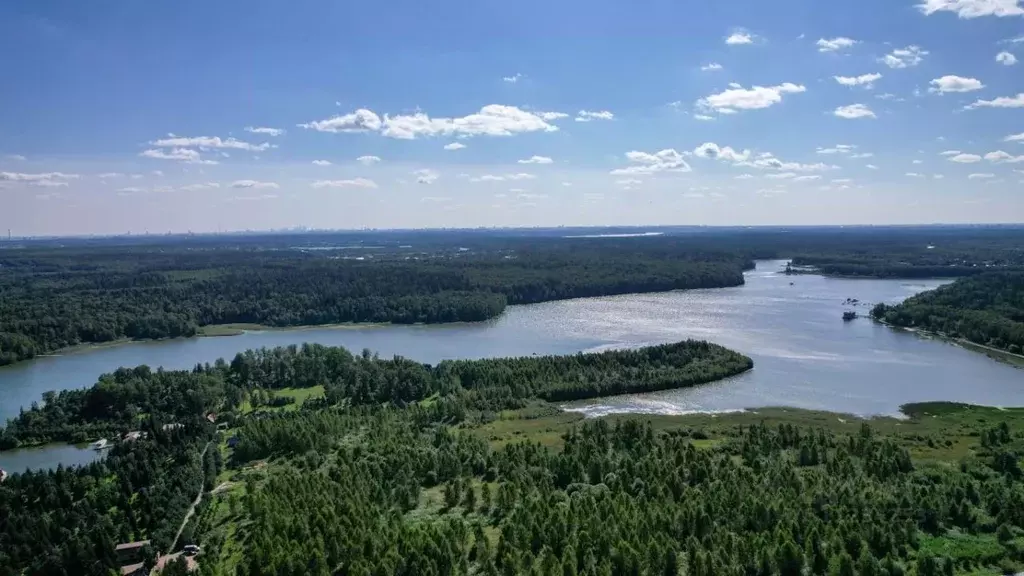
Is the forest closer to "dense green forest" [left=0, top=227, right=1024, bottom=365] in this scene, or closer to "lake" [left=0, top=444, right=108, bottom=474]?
"lake" [left=0, top=444, right=108, bottom=474]

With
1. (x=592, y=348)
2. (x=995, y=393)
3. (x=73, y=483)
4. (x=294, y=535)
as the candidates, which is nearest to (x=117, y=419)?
(x=73, y=483)

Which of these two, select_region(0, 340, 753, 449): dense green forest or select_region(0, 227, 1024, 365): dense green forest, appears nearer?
select_region(0, 340, 753, 449): dense green forest

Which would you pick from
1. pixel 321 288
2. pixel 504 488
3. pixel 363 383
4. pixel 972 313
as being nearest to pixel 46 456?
pixel 363 383

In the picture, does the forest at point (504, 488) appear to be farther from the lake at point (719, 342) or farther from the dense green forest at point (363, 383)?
the lake at point (719, 342)

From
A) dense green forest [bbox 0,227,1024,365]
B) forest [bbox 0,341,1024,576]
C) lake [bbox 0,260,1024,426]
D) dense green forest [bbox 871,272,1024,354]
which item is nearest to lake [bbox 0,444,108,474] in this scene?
forest [bbox 0,341,1024,576]

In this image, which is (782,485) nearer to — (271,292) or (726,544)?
(726,544)

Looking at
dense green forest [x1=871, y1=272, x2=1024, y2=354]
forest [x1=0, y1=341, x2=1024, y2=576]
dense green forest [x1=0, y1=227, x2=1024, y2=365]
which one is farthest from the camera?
dense green forest [x1=0, y1=227, x2=1024, y2=365]

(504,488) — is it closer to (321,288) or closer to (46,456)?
(46,456)
